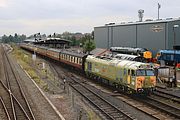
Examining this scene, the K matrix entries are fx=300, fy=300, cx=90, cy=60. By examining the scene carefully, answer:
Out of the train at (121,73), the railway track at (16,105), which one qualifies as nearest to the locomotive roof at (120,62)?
the train at (121,73)

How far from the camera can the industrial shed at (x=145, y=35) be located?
181 ft

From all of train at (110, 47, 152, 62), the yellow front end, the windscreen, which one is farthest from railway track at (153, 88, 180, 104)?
the yellow front end

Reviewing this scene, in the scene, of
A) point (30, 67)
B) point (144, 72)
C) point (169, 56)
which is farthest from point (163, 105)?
point (30, 67)

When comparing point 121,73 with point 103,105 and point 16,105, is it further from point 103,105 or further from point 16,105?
point 16,105

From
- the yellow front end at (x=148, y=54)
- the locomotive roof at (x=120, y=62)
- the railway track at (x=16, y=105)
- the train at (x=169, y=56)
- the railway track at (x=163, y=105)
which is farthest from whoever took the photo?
the yellow front end at (x=148, y=54)

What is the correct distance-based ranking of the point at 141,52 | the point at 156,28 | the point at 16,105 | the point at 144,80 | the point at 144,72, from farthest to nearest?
the point at 156,28
the point at 141,52
the point at 144,72
the point at 144,80
the point at 16,105

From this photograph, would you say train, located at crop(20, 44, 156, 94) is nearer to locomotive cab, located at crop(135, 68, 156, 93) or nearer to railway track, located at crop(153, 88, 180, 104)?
locomotive cab, located at crop(135, 68, 156, 93)

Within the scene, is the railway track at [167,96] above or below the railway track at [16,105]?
below

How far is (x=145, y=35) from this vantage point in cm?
6216

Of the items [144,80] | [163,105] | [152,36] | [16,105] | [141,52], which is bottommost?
[163,105]

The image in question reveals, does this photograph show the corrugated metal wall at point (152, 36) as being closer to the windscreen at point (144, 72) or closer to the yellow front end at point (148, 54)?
the yellow front end at point (148, 54)

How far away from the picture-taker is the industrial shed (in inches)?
2173

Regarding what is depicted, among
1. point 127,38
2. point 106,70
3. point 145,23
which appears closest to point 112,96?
point 106,70

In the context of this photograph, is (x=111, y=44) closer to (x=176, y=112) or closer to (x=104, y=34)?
(x=104, y=34)
